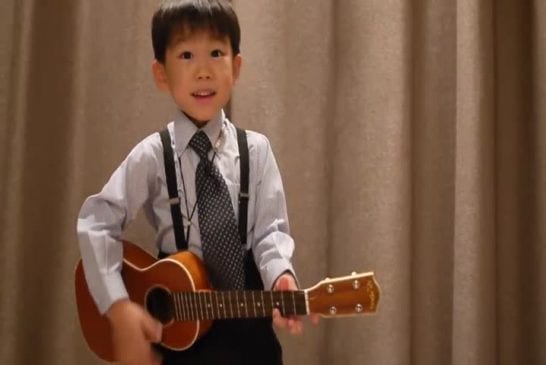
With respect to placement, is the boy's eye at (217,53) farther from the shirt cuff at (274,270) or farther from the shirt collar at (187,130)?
the shirt cuff at (274,270)

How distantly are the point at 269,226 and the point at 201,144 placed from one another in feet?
0.61

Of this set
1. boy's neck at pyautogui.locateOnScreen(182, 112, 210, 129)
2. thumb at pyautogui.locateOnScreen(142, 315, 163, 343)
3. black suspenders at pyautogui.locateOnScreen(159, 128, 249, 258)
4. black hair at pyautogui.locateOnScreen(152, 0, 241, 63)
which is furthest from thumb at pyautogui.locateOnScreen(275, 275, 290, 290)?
black hair at pyautogui.locateOnScreen(152, 0, 241, 63)

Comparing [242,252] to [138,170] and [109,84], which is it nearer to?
[138,170]

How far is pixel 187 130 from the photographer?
1209 millimetres

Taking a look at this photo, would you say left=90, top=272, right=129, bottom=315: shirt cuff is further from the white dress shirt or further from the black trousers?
the black trousers

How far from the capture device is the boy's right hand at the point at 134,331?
1.12 m

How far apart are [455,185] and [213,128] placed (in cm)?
64

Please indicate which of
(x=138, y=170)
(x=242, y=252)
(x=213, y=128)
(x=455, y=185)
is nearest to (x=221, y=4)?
(x=213, y=128)

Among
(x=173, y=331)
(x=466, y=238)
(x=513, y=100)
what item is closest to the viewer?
(x=173, y=331)

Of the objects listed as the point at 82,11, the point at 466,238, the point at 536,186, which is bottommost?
the point at 466,238

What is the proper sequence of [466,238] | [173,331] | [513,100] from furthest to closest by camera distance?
[513,100]
[466,238]
[173,331]

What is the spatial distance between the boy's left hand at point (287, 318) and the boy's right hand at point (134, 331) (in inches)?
8.3

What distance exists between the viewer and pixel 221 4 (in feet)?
3.85

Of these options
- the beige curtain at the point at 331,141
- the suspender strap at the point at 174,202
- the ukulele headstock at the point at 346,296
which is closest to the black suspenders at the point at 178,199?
the suspender strap at the point at 174,202
